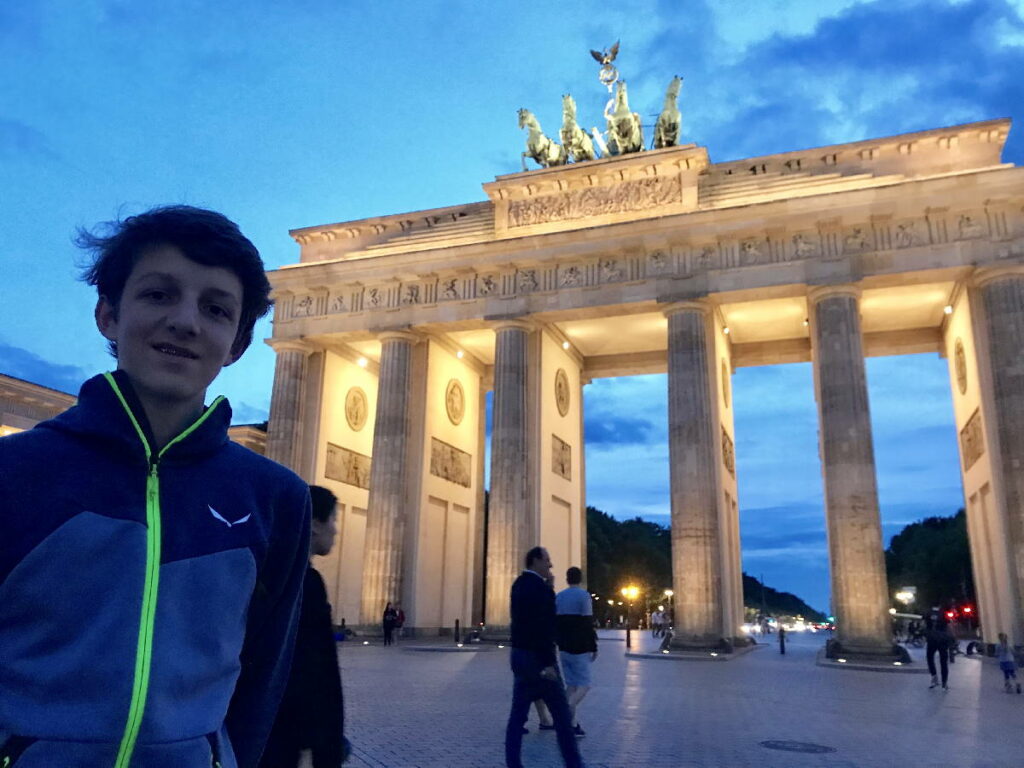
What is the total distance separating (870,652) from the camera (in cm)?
2233

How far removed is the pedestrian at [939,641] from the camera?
49.9ft

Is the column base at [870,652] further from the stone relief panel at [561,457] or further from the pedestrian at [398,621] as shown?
the pedestrian at [398,621]

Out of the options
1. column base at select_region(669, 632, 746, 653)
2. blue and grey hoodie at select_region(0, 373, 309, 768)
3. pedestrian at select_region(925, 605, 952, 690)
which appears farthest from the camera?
column base at select_region(669, 632, 746, 653)

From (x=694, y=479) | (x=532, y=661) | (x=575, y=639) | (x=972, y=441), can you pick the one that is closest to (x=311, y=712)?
(x=532, y=661)

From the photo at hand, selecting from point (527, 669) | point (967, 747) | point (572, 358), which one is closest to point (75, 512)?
point (527, 669)

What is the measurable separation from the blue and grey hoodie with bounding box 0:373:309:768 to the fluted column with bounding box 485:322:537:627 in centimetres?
2623

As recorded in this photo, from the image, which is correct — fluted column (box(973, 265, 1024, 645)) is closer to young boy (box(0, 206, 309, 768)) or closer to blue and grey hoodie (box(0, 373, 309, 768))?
young boy (box(0, 206, 309, 768))

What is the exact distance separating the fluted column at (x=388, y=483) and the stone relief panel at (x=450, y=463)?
5.84ft

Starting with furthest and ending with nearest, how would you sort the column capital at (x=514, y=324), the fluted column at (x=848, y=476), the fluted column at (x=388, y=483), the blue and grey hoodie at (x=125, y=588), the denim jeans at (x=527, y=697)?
the column capital at (x=514, y=324) < the fluted column at (x=388, y=483) < the fluted column at (x=848, y=476) < the denim jeans at (x=527, y=697) < the blue and grey hoodie at (x=125, y=588)

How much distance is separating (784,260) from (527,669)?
23229 mm

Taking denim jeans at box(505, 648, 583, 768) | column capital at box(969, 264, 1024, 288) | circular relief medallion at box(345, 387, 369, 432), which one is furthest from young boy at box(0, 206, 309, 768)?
circular relief medallion at box(345, 387, 369, 432)

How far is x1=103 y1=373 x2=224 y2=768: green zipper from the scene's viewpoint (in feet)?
4.82

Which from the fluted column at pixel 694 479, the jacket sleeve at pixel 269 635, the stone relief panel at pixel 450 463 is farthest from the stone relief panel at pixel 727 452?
the jacket sleeve at pixel 269 635

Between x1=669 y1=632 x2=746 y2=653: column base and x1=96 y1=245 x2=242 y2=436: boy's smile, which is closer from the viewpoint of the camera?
x1=96 y1=245 x2=242 y2=436: boy's smile
